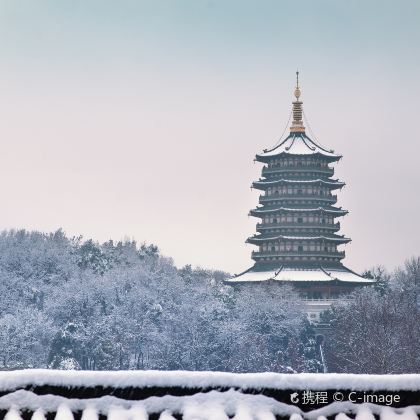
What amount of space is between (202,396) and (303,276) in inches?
2548

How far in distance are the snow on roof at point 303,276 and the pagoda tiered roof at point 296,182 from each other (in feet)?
23.3

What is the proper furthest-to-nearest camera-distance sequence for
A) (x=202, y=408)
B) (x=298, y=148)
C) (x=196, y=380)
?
1. (x=298, y=148)
2. (x=196, y=380)
3. (x=202, y=408)

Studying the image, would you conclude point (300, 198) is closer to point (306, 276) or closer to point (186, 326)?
point (306, 276)

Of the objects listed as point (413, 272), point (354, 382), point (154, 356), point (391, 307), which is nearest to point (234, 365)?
point (154, 356)

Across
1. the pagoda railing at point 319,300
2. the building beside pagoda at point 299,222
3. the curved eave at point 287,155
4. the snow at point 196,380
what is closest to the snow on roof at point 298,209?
the building beside pagoda at point 299,222

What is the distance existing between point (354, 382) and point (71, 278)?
6623 centimetres

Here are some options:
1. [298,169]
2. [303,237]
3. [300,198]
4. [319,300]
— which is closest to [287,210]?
[300,198]

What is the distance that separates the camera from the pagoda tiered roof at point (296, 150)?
7631cm

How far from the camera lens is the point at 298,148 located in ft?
254

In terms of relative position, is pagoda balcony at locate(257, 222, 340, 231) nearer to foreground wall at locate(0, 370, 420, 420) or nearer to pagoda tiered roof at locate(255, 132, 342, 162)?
pagoda tiered roof at locate(255, 132, 342, 162)

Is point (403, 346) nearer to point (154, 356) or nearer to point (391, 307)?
point (391, 307)

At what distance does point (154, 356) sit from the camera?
62.4 m

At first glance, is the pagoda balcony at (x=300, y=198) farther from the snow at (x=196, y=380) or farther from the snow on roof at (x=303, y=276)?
the snow at (x=196, y=380)


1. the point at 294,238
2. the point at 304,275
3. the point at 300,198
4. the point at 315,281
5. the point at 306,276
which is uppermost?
the point at 300,198
